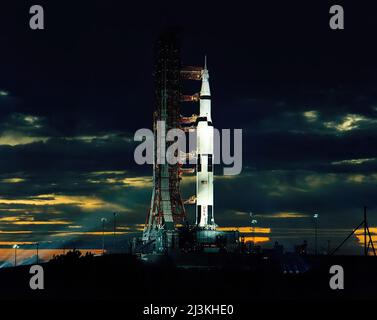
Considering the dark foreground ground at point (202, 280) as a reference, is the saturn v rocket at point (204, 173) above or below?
above

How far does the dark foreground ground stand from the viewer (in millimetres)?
174125

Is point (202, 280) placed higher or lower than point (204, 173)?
lower

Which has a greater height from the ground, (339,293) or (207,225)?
(207,225)

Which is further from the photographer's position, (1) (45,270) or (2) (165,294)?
(1) (45,270)

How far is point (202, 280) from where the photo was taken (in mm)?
180500

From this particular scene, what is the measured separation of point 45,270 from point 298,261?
46.4 m

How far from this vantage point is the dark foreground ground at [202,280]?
17412cm

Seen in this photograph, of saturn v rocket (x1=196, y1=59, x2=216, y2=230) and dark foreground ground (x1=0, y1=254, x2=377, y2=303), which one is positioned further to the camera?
saturn v rocket (x1=196, y1=59, x2=216, y2=230)

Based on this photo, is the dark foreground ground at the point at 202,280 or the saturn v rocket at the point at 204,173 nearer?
the dark foreground ground at the point at 202,280

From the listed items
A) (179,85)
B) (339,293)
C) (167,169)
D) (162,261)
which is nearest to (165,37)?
(179,85)

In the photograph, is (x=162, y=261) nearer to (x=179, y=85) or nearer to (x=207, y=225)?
(x=207, y=225)
